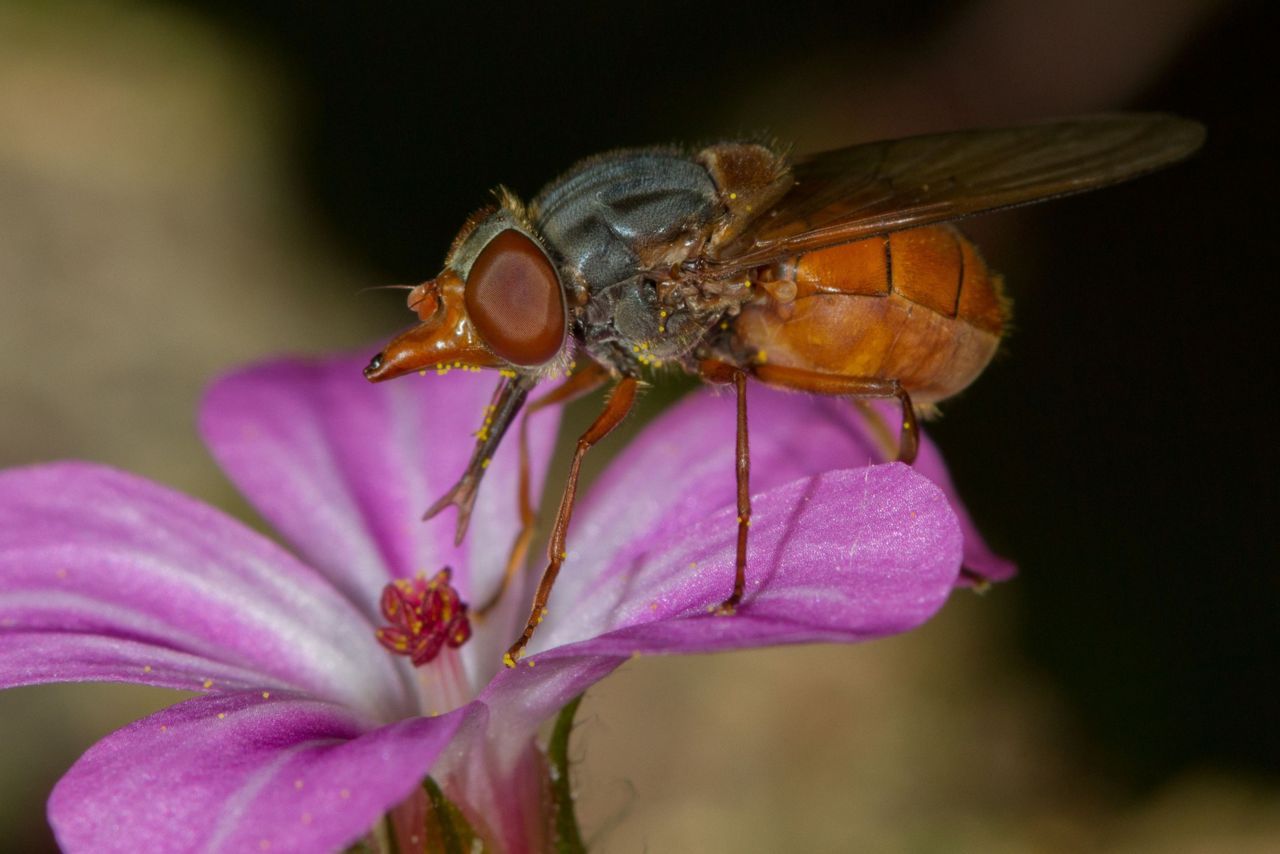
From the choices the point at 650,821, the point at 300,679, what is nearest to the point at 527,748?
the point at 300,679

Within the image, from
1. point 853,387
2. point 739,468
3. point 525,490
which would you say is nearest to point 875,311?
point 853,387

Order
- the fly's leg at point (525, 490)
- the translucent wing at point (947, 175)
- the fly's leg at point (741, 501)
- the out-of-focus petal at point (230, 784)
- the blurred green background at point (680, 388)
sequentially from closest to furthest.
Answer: the out-of-focus petal at point (230, 784), the fly's leg at point (741, 501), the translucent wing at point (947, 175), the fly's leg at point (525, 490), the blurred green background at point (680, 388)

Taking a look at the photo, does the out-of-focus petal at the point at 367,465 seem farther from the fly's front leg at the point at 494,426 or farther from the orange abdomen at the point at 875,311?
the orange abdomen at the point at 875,311

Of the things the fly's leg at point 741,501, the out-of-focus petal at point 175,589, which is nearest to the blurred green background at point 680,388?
the out-of-focus petal at point 175,589

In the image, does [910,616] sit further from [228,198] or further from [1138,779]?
[228,198]

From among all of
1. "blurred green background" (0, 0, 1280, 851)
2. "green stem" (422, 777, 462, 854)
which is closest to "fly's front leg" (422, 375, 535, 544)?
"green stem" (422, 777, 462, 854)
